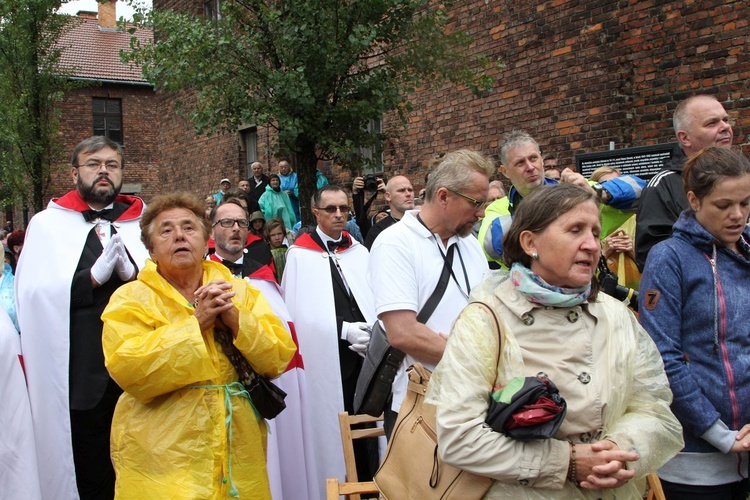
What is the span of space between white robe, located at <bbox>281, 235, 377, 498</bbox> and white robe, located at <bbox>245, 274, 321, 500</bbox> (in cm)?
22

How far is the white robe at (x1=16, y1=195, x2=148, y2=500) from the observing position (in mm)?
4098

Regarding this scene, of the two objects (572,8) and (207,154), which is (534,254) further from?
(207,154)

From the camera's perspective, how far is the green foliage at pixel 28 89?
51.1 ft

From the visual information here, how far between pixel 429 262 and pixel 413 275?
0.11 metres

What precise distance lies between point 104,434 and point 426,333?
7.41 ft

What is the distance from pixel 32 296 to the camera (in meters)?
4.16

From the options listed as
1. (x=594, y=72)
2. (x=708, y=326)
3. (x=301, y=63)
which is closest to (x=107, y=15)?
(x=301, y=63)

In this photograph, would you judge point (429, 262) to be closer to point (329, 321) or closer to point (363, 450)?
point (329, 321)

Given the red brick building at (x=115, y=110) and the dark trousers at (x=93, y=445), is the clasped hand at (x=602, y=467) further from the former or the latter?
the red brick building at (x=115, y=110)

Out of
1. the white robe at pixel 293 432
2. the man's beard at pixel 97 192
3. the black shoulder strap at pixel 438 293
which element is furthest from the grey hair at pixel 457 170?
the man's beard at pixel 97 192

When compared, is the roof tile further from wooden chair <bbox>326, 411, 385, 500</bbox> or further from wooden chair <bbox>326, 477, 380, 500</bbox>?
wooden chair <bbox>326, 477, 380, 500</bbox>

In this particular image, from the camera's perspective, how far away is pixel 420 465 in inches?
93.9

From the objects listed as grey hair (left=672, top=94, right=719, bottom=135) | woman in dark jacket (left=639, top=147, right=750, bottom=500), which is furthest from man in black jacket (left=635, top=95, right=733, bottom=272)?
woman in dark jacket (left=639, top=147, right=750, bottom=500)

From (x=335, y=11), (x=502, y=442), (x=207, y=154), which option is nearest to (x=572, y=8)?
(x=335, y=11)
